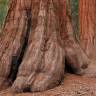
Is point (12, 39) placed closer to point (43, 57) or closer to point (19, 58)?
point (19, 58)

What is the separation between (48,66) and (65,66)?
1.96ft

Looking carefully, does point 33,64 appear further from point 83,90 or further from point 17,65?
point 83,90

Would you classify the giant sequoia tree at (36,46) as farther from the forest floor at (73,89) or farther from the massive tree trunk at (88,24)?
the massive tree trunk at (88,24)

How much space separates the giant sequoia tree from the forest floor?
0.33ft

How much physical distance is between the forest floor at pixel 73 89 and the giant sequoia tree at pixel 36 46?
10 cm

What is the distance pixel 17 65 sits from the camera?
17.3ft

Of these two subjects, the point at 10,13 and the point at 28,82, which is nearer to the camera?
the point at 28,82

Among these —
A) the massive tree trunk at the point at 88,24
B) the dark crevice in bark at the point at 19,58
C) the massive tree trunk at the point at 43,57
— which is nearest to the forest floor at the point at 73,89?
the massive tree trunk at the point at 43,57

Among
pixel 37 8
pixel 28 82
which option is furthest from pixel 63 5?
pixel 28 82

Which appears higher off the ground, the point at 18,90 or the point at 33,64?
the point at 33,64

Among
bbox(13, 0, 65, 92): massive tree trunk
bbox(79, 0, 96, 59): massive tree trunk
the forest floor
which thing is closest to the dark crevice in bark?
bbox(13, 0, 65, 92): massive tree trunk

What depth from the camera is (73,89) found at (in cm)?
480

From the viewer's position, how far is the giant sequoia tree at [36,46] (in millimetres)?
4953

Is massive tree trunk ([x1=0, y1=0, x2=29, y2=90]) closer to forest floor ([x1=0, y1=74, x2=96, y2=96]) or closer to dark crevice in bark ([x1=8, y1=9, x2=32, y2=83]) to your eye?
dark crevice in bark ([x1=8, y1=9, x2=32, y2=83])
